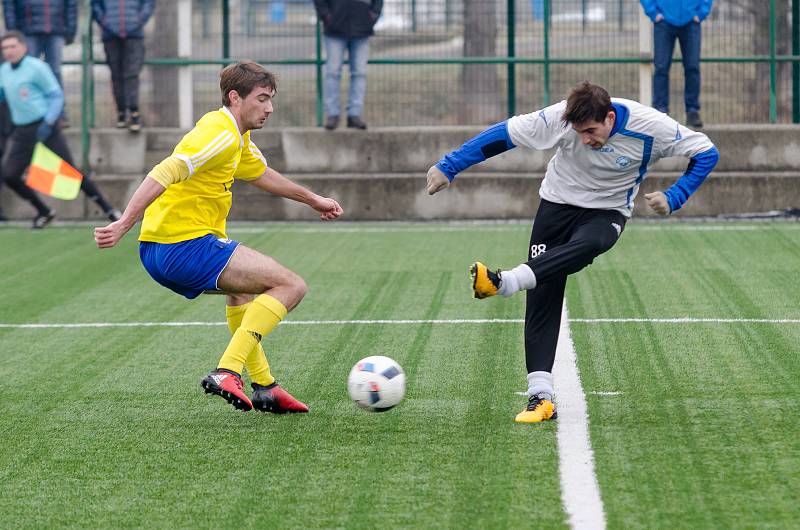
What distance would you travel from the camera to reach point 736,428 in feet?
21.6

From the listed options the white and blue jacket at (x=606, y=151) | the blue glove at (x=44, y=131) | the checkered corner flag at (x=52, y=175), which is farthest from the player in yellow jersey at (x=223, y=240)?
the checkered corner flag at (x=52, y=175)

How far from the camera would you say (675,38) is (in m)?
16.0

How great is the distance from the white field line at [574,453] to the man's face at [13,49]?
28.8ft

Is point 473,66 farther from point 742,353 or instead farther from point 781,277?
point 742,353

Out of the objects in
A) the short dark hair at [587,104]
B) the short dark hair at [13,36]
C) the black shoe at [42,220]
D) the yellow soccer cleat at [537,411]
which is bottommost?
the yellow soccer cleat at [537,411]

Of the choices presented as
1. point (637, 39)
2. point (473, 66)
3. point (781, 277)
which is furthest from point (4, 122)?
point (781, 277)

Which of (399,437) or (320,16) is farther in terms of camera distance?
(320,16)

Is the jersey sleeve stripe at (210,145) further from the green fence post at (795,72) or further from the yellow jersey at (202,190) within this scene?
the green fence post at (795,72)

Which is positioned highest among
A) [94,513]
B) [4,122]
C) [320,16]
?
[320,16]

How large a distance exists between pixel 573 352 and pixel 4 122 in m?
9.95

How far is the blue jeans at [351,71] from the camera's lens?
16.4 meters

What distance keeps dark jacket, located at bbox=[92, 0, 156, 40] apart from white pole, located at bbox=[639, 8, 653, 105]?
18.7 feet

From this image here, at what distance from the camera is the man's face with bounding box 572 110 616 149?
6578 mm

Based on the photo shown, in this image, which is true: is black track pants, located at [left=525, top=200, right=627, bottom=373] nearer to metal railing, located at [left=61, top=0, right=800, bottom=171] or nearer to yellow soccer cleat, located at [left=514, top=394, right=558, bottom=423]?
yellow soccer cleat, located at [left=514, top=394, right=558, bottom=423]
